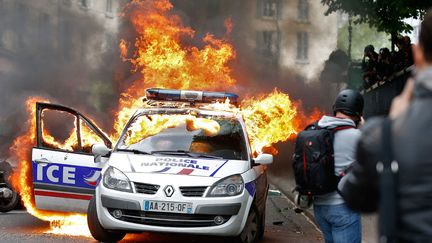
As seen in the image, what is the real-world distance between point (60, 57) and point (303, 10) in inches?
295

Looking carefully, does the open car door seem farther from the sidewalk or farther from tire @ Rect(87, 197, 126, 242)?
the sidewalk

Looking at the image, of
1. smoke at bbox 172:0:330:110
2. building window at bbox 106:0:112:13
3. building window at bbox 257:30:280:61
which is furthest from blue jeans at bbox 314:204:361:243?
building window at bbox 106:0:112:13

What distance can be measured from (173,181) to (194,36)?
10.7 metres

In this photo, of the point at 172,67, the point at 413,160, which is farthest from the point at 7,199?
the point at 413,160

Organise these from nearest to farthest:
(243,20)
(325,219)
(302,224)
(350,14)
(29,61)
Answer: (325,219)
(302,224)
(350,14)
(243,20)
(29,61)

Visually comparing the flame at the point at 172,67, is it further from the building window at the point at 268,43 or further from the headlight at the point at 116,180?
the building window at the point at 268,43

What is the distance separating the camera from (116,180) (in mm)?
7535

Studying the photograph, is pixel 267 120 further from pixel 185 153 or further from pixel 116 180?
pixel 116 180

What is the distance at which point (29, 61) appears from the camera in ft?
70.9

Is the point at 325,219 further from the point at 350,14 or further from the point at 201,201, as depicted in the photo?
the point at 350,14

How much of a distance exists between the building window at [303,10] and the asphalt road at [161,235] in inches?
332

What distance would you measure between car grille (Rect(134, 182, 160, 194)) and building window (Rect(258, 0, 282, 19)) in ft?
43.0

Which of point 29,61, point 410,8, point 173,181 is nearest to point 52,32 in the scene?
point 29,61

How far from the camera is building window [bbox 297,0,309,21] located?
19203mm
